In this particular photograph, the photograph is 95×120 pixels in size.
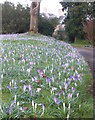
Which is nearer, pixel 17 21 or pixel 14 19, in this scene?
pixel 17 21

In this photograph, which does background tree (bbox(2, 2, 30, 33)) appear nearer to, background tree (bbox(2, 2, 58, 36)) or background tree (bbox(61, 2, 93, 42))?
background tree (bbox(2, 2, 58, 36))

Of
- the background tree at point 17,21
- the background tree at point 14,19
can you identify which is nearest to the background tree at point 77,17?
the background tree at point 17,21

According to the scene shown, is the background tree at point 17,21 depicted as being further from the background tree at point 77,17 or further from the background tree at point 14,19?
the background tree at point 77,17

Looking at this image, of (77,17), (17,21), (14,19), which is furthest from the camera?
(14,19)

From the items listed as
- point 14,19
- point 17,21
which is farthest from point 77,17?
point 14,19

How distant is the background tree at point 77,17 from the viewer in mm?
18891

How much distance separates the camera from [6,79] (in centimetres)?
339

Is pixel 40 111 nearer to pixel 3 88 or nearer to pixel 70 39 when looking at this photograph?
pixel 3 88

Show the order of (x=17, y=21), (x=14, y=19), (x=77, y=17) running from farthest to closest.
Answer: (x=14, y=19) → (x=17, y=21) → (x=77, y=17)

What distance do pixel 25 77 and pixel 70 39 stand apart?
1754 centimetres

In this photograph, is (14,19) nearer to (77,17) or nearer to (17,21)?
(17,21)

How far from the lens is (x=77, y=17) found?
19312 mm

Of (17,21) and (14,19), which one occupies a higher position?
(14,19)

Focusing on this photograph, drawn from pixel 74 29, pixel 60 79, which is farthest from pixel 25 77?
pixel 74 29
